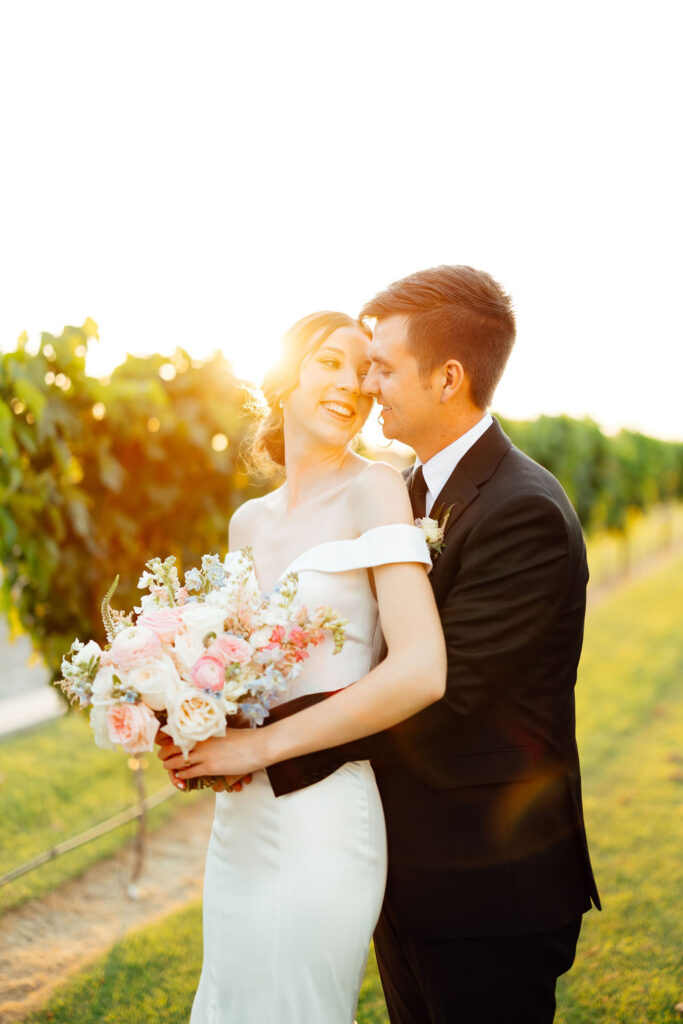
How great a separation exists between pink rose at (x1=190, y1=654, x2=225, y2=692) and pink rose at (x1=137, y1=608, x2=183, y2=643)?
12 centimetres

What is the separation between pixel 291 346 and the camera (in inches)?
112

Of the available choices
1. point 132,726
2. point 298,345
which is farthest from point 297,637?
point 298,345

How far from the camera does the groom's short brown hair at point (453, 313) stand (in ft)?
9.00

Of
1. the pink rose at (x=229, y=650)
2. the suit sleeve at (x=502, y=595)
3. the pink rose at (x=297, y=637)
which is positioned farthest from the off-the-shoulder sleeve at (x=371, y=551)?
the pink rose at (x=229, y=650)

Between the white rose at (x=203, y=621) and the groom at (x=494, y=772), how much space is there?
0.50 metres

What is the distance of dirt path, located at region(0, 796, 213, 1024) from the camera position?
418 cm

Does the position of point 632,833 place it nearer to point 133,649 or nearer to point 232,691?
point 232,691

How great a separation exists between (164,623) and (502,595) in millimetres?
962

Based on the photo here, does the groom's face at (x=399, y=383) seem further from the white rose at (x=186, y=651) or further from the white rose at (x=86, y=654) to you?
the white rose at (x=86, y=654)

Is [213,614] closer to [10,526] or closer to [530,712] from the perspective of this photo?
[530,712]

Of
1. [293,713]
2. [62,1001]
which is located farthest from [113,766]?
[293,713]

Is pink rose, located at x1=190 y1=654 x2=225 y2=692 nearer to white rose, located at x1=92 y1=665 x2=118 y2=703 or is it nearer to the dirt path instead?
white rose, located at x1=92 y1=665 x2=118 y2=703

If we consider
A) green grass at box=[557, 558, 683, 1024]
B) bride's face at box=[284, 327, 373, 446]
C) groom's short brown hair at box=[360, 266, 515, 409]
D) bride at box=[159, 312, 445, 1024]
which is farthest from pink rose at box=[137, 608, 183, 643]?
green grass at box=[557, 558, 683, 1024]

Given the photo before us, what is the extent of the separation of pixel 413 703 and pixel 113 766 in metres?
5.63
